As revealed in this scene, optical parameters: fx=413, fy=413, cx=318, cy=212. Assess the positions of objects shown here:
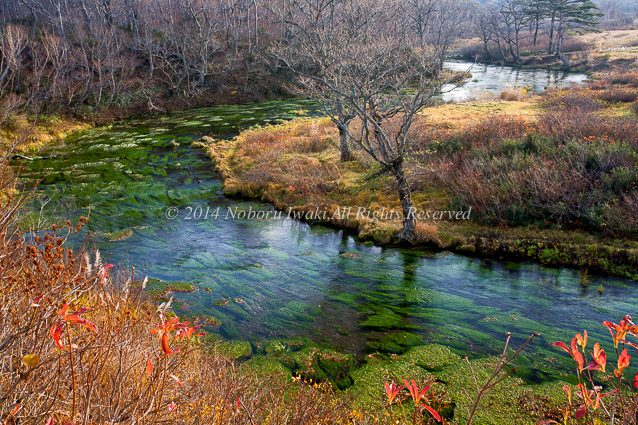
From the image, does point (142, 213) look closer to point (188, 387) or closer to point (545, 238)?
point (188, 387)

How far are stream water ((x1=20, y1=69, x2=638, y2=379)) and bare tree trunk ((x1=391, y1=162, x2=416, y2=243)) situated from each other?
660mm

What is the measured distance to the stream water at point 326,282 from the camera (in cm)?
723

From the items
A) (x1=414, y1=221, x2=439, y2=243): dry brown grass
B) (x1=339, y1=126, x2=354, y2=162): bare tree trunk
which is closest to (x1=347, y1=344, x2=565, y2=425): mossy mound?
(x1=414, y1=221, x2=439, y2=243): dry brown grass

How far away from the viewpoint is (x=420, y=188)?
14125 mm

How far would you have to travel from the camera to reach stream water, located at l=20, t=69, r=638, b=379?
723 cm

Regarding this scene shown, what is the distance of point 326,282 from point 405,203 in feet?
10.9

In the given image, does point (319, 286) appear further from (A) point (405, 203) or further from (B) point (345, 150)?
(B) point (345, 150)

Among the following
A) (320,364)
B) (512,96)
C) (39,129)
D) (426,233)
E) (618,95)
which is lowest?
(426,233)

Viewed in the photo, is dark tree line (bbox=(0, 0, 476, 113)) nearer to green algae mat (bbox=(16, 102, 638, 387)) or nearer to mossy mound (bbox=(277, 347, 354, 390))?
green algae mat (bbox=(16, 102, 638, 387))

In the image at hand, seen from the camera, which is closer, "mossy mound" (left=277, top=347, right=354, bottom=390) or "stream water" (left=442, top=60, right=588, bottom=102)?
"mossy mound" (left=277, top=347, right=354, bottom=390)

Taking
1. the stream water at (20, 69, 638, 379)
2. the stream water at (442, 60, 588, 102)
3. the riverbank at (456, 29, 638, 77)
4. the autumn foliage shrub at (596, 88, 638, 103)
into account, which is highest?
the riverbank at (456, 29, 638, 77)

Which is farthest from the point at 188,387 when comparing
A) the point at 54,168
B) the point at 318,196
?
the point at 54,168

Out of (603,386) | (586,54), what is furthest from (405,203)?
(586,54)

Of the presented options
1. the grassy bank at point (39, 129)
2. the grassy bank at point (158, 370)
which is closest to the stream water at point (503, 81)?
the grassy bank at point (158, 370)
